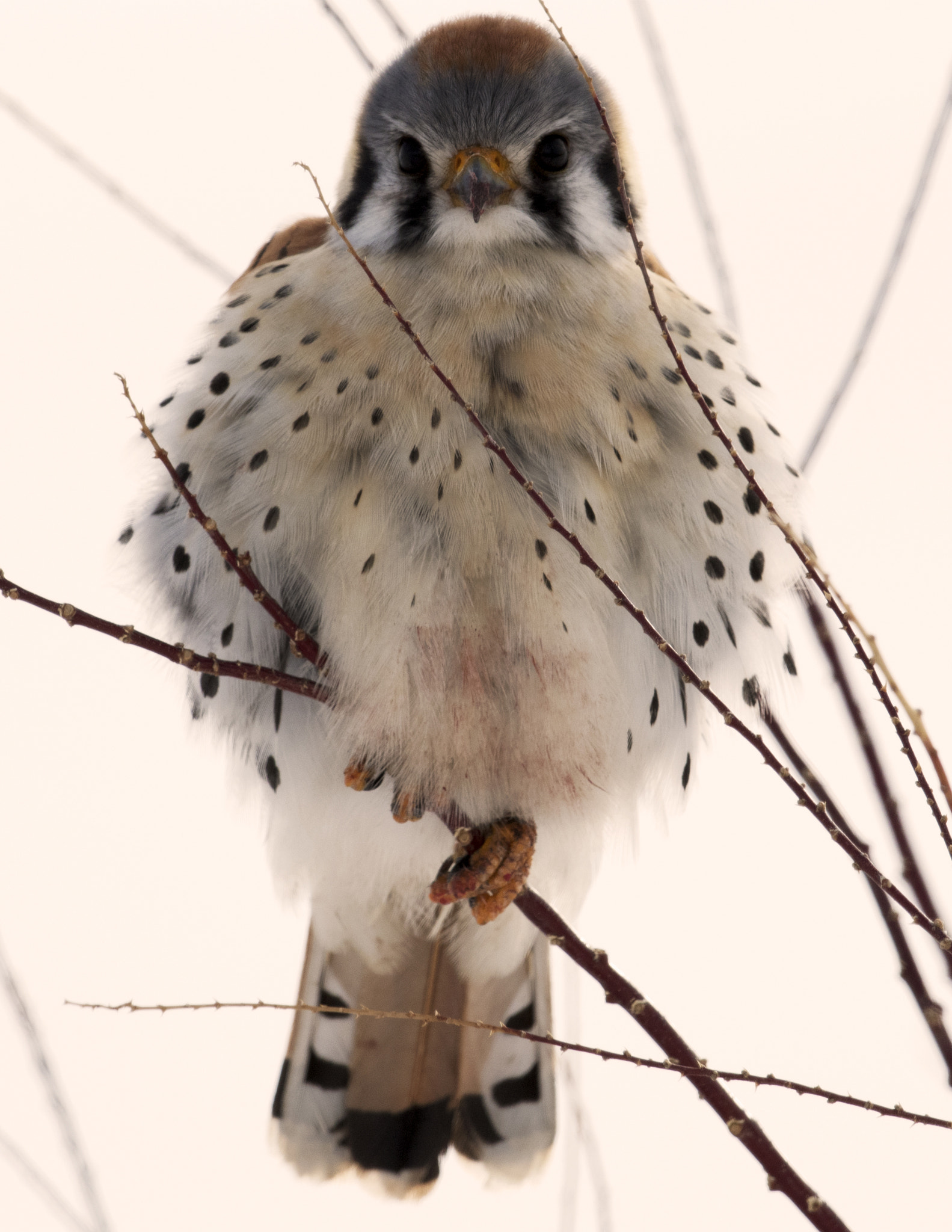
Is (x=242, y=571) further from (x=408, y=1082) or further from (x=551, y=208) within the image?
(x=408, y=1082)

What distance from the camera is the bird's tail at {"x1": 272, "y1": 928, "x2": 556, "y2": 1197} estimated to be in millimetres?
2535

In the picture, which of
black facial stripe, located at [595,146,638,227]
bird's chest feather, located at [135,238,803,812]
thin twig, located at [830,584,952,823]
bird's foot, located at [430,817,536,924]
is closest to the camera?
thin twig, located at [830,584,952,823]

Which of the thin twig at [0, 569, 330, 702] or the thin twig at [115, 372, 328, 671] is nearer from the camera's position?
the thin twig at [0, 569, 330, 702]

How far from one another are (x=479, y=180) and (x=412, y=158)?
211 millimetres

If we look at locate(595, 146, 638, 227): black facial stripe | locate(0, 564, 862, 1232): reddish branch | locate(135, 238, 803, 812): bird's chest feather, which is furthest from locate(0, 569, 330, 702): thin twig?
locate(595, 146, 638, 227): black facial stripe

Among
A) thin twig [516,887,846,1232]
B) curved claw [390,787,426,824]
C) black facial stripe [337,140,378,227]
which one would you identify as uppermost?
black facial stripe [337,140,378,227]

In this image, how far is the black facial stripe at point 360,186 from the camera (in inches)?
88.0

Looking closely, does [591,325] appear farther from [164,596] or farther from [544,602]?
[164,596]

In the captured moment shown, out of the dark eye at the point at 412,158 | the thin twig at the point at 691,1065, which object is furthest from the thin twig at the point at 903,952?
the dark eye at the point at 412,158

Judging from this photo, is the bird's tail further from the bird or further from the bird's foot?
the bird's foot

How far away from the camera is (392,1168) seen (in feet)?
8.23

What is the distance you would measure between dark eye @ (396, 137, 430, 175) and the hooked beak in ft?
0.24

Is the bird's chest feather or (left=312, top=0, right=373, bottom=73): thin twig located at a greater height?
(left=312, top=0, right=373, bottom=73): thin twig

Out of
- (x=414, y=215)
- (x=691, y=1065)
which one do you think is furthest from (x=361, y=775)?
(x=414, y=215)
